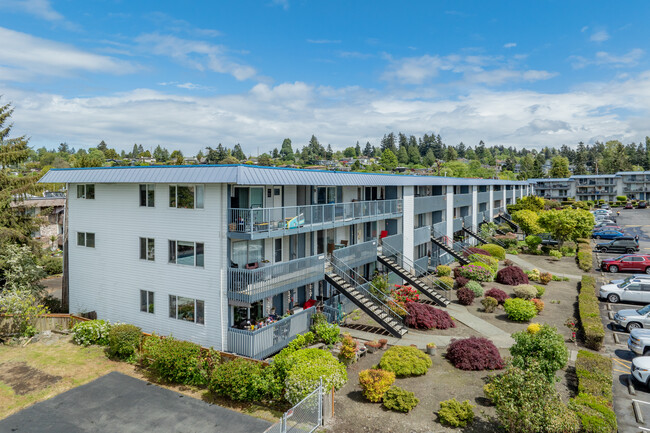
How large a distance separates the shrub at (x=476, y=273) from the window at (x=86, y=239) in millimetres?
28510

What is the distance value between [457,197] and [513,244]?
37.8 feet

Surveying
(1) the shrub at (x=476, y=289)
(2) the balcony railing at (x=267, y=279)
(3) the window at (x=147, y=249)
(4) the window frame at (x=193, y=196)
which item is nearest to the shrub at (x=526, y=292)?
(1) the shrub at (x=476, y=289)

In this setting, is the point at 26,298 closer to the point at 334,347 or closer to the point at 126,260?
the point at 126,260

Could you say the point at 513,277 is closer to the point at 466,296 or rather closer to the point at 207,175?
the point at 466,296

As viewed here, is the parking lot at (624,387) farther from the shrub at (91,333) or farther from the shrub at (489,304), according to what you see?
the shrub at (91,333)

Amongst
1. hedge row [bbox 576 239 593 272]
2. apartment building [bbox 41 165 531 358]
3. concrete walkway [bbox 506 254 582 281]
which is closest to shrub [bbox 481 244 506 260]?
concrete walkway [bbox 506 254 582 281]

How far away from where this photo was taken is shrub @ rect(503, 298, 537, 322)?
2570cm

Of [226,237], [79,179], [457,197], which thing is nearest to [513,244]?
[457,197]

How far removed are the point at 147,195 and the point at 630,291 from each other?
109 ft

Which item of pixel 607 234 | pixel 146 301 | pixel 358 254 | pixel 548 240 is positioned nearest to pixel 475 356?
pixel 358 254

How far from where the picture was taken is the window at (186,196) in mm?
19688

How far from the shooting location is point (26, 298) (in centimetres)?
2305

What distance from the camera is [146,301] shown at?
21.9 metres

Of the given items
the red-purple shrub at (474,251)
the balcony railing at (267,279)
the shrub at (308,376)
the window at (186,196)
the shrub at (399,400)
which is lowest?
the shrub at (399,400)
